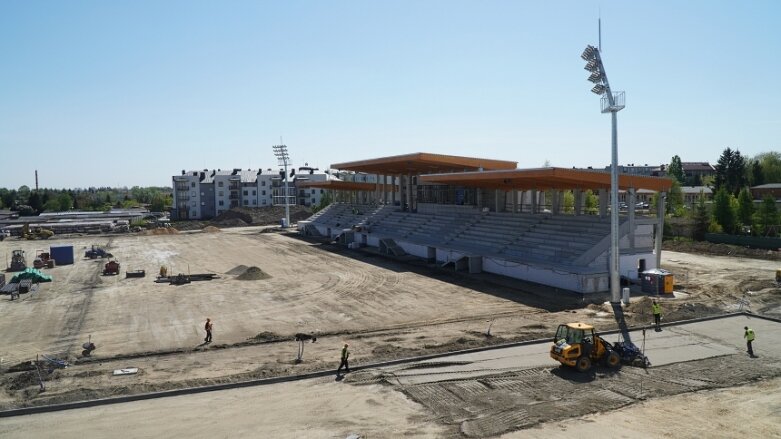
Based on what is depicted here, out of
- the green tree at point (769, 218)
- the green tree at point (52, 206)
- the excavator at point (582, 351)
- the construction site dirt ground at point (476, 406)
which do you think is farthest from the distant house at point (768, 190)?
the green tree at point (52, 206)

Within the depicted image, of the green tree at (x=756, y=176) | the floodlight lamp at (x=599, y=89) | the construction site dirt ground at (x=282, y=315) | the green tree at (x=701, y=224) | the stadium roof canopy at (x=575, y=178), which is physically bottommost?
the construction site dirt ground at (x=282, y=315)

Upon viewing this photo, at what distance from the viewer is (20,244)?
64062 mm

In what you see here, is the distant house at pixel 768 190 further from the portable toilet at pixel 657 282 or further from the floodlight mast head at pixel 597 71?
the floodlight mast head at pixel 597 71

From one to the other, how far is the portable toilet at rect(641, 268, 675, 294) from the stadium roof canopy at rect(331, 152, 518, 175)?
71.5 feet

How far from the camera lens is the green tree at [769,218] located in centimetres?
4972

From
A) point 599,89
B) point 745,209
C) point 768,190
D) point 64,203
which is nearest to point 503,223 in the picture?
point 599,89

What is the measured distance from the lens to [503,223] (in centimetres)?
4144

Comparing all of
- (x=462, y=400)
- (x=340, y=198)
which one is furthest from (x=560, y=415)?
(x=340, y=198)

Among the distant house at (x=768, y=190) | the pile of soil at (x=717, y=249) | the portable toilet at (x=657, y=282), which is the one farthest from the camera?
the distant house at (x=768, y=190)

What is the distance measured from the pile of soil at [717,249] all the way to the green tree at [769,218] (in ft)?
18.3

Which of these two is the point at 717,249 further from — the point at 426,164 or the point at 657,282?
the point at 426,164

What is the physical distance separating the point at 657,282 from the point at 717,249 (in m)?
22.6

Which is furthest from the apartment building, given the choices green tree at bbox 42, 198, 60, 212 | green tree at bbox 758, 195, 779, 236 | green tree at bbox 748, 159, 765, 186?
green tree at bbox 748, 159, 765, 186

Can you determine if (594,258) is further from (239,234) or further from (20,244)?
(20,244)
